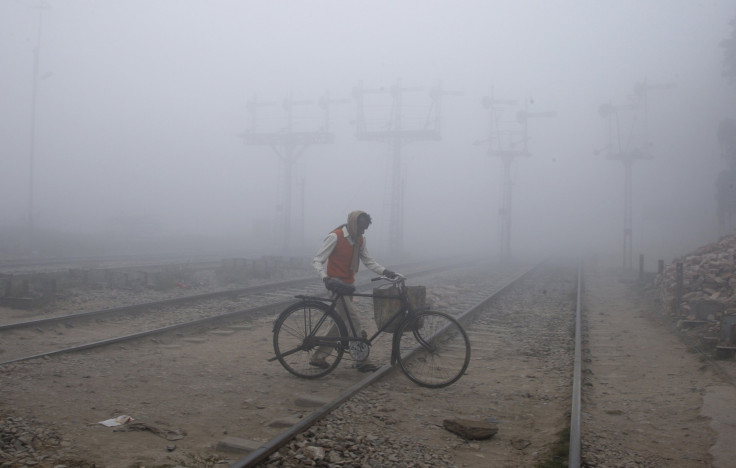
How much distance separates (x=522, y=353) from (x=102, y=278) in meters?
11.4

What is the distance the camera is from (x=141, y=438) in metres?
4.77

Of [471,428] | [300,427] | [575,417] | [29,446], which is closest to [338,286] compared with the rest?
[300,427]

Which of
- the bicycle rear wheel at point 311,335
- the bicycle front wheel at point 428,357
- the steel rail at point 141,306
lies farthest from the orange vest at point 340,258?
the steel rail at point 141,306

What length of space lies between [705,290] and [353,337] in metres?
10.4

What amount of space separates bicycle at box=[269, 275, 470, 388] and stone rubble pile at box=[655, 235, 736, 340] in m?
6.19

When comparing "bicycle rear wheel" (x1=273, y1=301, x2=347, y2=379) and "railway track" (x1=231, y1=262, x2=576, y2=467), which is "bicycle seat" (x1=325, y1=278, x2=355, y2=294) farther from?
"railway track" (x1=231, y1=262, x2=576, y2=467)

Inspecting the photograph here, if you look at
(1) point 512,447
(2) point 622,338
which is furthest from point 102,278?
(1) point 512,447

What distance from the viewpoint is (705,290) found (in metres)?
13.8

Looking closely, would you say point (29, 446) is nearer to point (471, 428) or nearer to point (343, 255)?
point (471, 428)

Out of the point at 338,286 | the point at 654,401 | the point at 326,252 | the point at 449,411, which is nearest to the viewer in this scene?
the point at 449,411

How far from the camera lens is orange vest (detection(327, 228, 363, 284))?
689 centimetres

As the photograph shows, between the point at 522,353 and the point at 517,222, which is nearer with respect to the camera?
the point at 522,353

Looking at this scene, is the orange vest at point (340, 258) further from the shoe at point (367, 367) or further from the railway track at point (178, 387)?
the railway track at point (178, 387)

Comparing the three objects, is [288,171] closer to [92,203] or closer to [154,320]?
[154,320]
